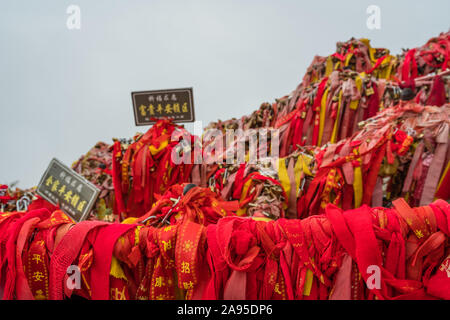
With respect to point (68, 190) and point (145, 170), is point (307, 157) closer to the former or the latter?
point (145, 170)

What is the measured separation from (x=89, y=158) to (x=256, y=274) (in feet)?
6.69

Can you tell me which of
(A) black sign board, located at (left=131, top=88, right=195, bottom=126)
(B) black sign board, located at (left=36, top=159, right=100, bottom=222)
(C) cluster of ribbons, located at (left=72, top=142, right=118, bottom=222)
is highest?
(A) black sign board, located at (left=131, top=88, right=195, bottom=126)

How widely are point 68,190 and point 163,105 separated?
701 mm

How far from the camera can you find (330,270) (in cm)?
102

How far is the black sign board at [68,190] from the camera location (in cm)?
150

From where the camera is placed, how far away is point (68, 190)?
1.54 meters

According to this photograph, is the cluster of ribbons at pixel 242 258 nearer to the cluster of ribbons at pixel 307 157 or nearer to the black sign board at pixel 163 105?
the cluster of ribbons at pixel 307 157

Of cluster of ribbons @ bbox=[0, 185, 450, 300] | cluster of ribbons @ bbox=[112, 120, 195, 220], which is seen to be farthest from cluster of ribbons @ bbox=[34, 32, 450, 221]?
cluster of ribbons @ bbox=[0, 185, 450, 300]

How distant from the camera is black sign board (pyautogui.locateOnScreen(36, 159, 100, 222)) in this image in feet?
4.92

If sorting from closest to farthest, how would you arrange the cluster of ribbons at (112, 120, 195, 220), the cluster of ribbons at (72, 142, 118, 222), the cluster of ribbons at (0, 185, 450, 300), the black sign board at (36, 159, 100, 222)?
the cluster of ribbons at (0, 185, 450, 300)
the black sign board at (36, 159, 100, 222)
the cluster of ribbons at (112, 120, 195, 220)
the cluster of ribbons at (72, 142, 118, 222)

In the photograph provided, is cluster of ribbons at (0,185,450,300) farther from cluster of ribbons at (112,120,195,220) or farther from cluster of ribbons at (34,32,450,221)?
cluster of ribbons at (112,120,195,220)

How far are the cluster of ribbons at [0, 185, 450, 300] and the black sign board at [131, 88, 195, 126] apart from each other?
1049 millimetres

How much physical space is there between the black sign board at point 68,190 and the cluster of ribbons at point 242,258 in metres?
0.39
